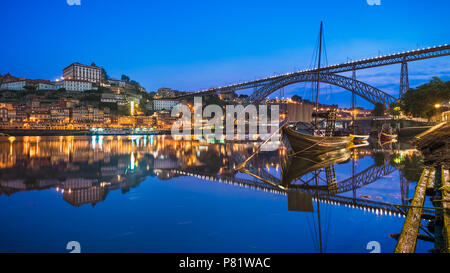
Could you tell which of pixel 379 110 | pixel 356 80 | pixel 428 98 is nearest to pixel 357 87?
pixel 356 80

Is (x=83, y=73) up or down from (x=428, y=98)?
up

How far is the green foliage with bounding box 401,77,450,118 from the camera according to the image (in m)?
27.1

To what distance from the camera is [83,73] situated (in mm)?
86125

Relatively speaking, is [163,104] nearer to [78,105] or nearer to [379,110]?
[78,105]

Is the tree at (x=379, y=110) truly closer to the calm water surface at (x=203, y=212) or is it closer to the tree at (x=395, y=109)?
the tree at (x=395, y=109)

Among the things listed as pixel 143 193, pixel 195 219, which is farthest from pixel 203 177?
pixel 195 219

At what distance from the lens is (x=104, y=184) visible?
6.28 m

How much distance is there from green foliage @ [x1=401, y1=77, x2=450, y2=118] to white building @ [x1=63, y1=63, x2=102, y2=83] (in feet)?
270

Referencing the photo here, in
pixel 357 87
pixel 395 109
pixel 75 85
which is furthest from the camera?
pixel 75 85

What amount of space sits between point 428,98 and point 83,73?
86698 mm

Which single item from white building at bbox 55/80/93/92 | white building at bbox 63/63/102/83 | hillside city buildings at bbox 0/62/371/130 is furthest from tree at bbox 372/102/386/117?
white building at bbox 63/63/102/83

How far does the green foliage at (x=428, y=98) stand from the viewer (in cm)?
2712

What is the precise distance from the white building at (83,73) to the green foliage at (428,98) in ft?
270

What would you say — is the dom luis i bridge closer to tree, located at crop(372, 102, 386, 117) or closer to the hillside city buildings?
tree, located at crop(372, 102, 386, 117)
